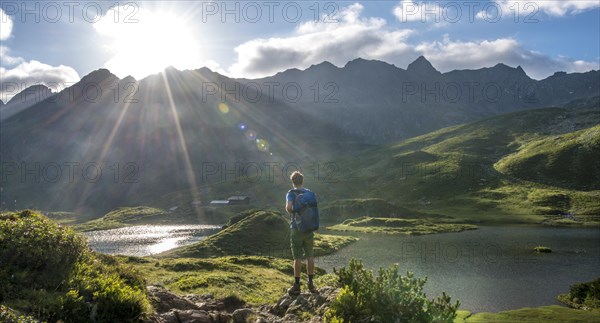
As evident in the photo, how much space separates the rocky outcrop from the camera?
1712cm

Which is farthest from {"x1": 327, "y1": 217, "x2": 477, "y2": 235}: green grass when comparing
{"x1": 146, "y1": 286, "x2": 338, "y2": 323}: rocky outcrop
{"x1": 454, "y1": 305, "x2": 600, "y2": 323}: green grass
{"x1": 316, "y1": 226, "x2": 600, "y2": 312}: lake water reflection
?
{"x1": 146, "y1": 286, "x2": 338, "y2": 323}: rocky outcrop

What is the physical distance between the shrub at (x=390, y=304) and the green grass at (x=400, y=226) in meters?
116

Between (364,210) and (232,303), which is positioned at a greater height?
(232,303)

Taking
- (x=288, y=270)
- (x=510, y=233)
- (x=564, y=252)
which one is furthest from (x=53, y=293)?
(x=510, y=233)

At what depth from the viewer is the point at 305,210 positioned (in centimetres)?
1964

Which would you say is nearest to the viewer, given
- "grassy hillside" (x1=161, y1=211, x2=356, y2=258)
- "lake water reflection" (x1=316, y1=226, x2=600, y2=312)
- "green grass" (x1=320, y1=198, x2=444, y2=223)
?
"lake water reflection" (x1=316, y1=226, x2=600, y2=312)

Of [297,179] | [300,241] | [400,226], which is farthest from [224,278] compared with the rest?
[400,226]

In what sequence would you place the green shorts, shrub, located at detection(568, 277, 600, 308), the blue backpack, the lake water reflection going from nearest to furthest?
the blue backpack → the green shorts → shrub, located at detection(568, 277, 600, 308) → the lake water reflection

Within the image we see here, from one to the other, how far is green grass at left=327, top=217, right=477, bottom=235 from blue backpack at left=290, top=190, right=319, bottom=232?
11226 cm

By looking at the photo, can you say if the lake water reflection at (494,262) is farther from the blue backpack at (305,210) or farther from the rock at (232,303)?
the blue backpack at (305,210)

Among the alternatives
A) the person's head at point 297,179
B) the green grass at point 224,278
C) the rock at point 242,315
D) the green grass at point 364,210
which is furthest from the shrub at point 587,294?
the green grass at point 364,210

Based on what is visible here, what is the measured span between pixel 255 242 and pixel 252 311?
253 feet

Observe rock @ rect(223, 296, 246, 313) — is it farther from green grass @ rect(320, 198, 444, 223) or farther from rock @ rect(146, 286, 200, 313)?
green grass @ rect(320, 198, 444, 223)

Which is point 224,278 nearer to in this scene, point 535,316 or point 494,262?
point 535,316
